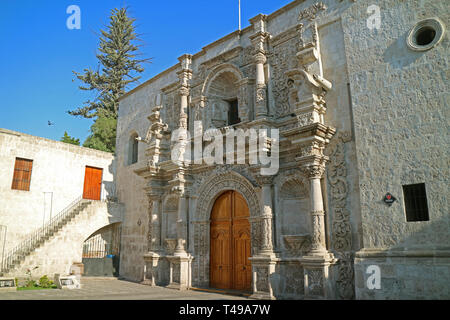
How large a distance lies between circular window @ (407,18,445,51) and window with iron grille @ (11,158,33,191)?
542 inches

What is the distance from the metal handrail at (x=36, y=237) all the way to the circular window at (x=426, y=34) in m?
13.0

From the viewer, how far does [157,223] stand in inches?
504

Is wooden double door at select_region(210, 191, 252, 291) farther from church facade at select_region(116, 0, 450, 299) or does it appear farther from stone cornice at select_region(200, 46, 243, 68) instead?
stone cornice at select_region(200, 46, 243, 68)

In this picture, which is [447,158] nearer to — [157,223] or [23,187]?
[157,223]

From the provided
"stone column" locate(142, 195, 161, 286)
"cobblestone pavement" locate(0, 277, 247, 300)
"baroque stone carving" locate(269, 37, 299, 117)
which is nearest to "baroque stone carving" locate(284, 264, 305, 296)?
"cobblestone pavement" locate(0, 277, 247, 300)

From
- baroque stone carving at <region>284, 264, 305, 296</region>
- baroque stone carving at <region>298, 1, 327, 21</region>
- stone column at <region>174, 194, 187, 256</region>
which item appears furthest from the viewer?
stone column at <region>174, 194, 187, 256</region>

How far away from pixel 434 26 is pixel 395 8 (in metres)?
0.98

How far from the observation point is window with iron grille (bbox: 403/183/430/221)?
22.9 ft

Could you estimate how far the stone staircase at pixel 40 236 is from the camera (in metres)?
12.8

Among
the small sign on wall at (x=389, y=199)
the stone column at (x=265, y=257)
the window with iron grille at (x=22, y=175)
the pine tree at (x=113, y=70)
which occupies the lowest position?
the stone column at (x=265, y=257)

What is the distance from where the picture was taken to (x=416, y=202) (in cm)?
709

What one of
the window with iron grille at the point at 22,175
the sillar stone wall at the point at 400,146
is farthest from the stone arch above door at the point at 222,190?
the window with iron grille at the point at 22,175

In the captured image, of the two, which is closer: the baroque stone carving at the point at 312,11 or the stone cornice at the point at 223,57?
the baroque stone carving at the point at 312,11

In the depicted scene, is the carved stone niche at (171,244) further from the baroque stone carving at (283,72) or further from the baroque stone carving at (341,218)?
the baroque stone carving at (341,218)
